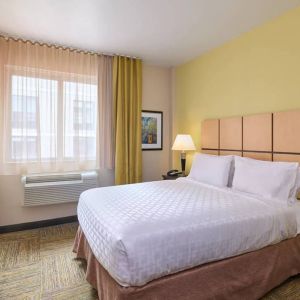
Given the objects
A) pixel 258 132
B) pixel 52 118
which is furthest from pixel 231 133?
pixel 52 118

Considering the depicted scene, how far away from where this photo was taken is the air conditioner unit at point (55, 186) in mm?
3252

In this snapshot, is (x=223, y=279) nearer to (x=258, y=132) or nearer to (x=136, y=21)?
(x=258, y=132)

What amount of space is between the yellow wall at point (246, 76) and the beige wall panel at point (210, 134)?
0.43 ft

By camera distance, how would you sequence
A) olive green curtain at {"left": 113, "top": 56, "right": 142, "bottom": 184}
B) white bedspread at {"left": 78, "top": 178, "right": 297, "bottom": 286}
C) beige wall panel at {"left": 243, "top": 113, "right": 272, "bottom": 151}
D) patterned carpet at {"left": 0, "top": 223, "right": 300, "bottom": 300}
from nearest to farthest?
white bedspread at {"left": 78, "top": 178, "right": 297, "bottom": 286} → patterned carpet at {"left": 0, "top": 223, "right": 300, "bottom": 300} → beige wall panel at {"left": 243, "top": 113, "right": 272, "bottom": 151} → olive green curtain at {"left": 113, "top": 56, "right": 142, "bottom": 184}

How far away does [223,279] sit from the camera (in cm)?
168

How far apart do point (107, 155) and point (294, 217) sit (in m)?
2.69

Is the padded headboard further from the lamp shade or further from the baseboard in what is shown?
the baseboard

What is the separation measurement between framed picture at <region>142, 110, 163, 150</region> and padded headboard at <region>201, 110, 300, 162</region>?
1065mm

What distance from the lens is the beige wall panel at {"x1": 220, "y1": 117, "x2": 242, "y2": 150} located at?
3066mm

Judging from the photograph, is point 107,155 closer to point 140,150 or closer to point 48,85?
point 140,150

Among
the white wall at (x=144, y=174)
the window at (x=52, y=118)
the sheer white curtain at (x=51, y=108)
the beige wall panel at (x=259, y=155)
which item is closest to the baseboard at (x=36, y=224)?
the white wall at (x=144, y=174)

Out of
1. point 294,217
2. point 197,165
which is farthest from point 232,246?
point 197,165

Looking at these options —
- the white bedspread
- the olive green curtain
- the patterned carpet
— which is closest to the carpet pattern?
the patterned carpet

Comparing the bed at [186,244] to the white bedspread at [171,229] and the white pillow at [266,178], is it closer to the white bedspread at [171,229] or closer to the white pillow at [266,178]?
the white bedspread at [171,229]
